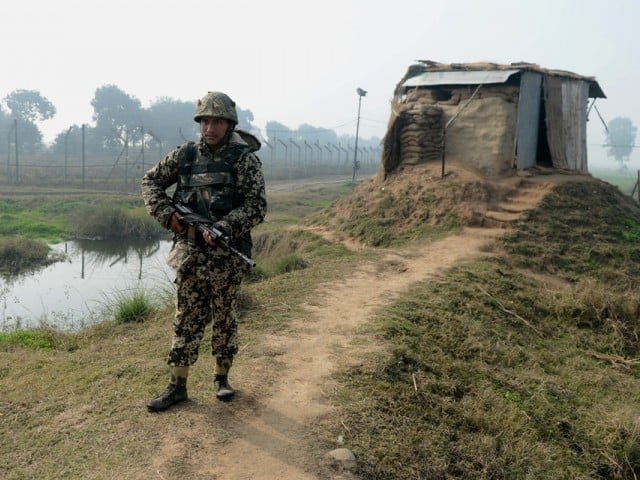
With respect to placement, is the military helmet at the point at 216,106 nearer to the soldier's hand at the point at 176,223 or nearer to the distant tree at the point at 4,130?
the soldier's hand at the point at 176,223

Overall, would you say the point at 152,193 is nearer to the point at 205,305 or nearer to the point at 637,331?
the point at 205,305

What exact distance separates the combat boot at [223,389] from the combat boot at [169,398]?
21 centimetres

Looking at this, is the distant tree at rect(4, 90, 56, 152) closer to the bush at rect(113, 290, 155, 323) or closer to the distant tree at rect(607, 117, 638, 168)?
the bush at rect(113, 290, 155, 323)

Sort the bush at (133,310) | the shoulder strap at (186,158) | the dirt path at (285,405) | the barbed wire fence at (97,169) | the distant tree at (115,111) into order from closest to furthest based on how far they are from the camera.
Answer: the dirt path at (285,405) → the shoulder strap at (186,158) → the bush at (133,310) → the barbed wire fence at (97,169) → the distant tree at (115,111)

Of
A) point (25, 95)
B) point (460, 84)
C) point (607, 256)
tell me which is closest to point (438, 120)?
point (460, 84)

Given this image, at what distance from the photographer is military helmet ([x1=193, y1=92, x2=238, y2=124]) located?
338 centimetres

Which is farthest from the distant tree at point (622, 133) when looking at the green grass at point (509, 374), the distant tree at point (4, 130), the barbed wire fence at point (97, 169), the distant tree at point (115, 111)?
the green grass at point (509, 374)

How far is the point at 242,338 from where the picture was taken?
4969mm

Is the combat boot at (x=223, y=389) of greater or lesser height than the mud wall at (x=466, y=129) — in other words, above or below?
below

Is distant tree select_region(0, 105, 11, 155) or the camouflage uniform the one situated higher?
distant tree select_region(0, 105, 11, 155)

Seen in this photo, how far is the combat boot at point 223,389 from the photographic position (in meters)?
3.60

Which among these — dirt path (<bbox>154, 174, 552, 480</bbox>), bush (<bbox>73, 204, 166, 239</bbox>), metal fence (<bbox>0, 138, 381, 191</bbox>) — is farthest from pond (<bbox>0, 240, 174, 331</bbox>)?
metal fence (<bbox>0, 138, 381, 191</bbox>)

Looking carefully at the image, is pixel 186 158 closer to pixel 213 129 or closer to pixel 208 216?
pixel 213 129

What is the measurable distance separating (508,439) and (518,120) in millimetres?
8336
